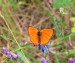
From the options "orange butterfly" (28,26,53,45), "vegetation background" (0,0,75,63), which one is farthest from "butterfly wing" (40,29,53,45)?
"vegetation background" (0,0,75,63)

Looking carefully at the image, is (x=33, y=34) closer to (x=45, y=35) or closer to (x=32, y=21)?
(x=45, y=35)

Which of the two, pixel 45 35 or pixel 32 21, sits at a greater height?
pixel 45 35

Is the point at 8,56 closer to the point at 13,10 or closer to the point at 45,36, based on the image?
the point at 45,36

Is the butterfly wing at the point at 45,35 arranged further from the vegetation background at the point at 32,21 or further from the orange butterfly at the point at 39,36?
the vegetation background at the point at 32,21

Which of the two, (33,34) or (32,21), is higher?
(33,34)

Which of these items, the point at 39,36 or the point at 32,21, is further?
the point at 32,21

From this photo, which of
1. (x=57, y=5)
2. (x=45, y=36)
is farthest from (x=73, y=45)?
(x=45, y=36)

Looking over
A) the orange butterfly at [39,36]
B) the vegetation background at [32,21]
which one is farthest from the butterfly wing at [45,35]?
the vegetation background at [32,21]

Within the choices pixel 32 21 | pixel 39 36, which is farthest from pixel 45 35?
pixel 32 21

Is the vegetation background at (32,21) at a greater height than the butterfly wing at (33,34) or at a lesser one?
lesser
